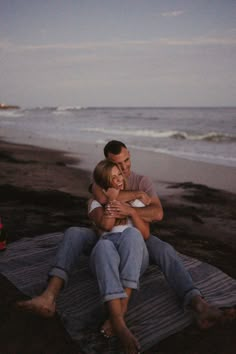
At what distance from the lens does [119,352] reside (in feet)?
9.04

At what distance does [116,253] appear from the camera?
10.2 ft

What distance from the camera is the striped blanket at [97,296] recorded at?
3.03m

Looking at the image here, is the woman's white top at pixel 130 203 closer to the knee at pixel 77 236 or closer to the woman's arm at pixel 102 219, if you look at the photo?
the woman's arm at pixel 102 219

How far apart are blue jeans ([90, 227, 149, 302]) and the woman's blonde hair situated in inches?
22.4

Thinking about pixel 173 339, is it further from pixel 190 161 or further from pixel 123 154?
pixel 190 161

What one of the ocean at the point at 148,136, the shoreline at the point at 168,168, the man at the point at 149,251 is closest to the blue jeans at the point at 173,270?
the man at the point at 149,251

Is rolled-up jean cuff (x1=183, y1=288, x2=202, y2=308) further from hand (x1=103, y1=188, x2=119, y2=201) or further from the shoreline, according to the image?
the shoreline

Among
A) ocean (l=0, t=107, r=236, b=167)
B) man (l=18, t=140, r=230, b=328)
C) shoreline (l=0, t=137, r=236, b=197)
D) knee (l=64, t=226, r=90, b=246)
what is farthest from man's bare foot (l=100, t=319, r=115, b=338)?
ocean (l=0, t=107, r=236, b=167)

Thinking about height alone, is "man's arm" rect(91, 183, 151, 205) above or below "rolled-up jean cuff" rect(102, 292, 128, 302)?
above

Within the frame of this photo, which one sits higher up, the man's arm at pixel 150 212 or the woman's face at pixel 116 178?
the woman's face at pixel 116 178

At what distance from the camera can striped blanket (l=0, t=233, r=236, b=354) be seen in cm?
303

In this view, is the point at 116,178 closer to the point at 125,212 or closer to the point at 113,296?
the point at 125,212

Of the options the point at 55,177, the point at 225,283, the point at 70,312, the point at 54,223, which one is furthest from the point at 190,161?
the point at 70,312

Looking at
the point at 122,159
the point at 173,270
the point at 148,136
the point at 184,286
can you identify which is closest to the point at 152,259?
the point at 173,270
